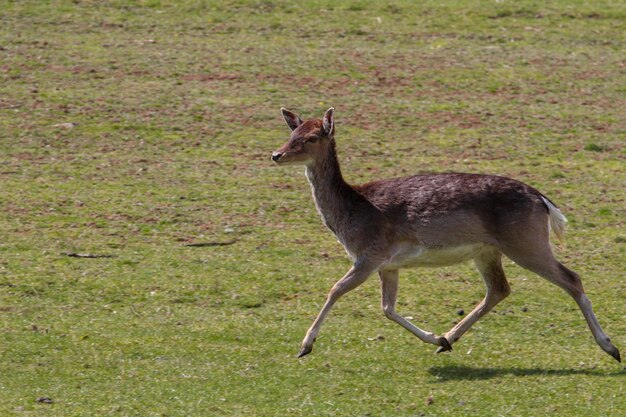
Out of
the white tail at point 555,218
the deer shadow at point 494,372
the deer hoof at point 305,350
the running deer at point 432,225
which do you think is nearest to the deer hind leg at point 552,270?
the running deer at point 432,225

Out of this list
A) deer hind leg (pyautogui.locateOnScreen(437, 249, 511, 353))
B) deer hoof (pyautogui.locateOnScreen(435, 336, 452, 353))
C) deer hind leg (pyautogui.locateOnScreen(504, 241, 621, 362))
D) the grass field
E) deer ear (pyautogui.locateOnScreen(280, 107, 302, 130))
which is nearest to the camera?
the grass field

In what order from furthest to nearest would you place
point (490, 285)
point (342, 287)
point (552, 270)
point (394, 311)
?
point (490, 285)
point (394, 311)
point (342, 287)
point (552, 270)

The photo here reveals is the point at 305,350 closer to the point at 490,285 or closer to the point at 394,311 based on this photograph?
the point at 394,311

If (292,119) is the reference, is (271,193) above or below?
below

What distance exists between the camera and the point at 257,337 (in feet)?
38.9

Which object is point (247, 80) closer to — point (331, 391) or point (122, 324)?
point (122, 324)

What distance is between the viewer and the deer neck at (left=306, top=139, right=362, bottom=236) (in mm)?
11742

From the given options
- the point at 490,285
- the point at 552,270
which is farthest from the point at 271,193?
the point at 552,270

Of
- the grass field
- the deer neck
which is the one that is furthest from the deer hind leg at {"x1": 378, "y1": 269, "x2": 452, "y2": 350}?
the deer neck

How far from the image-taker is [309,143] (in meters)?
11.8

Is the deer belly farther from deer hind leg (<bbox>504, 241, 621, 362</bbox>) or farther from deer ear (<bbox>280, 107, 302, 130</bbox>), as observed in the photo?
deer ear (<bbox>280, 107, 302, 130</bbox>)

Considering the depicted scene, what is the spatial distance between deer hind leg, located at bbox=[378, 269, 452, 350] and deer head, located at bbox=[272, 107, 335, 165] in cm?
118

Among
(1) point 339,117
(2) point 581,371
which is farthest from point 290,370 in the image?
(1) point 339,117

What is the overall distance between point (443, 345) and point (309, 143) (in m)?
2.07
